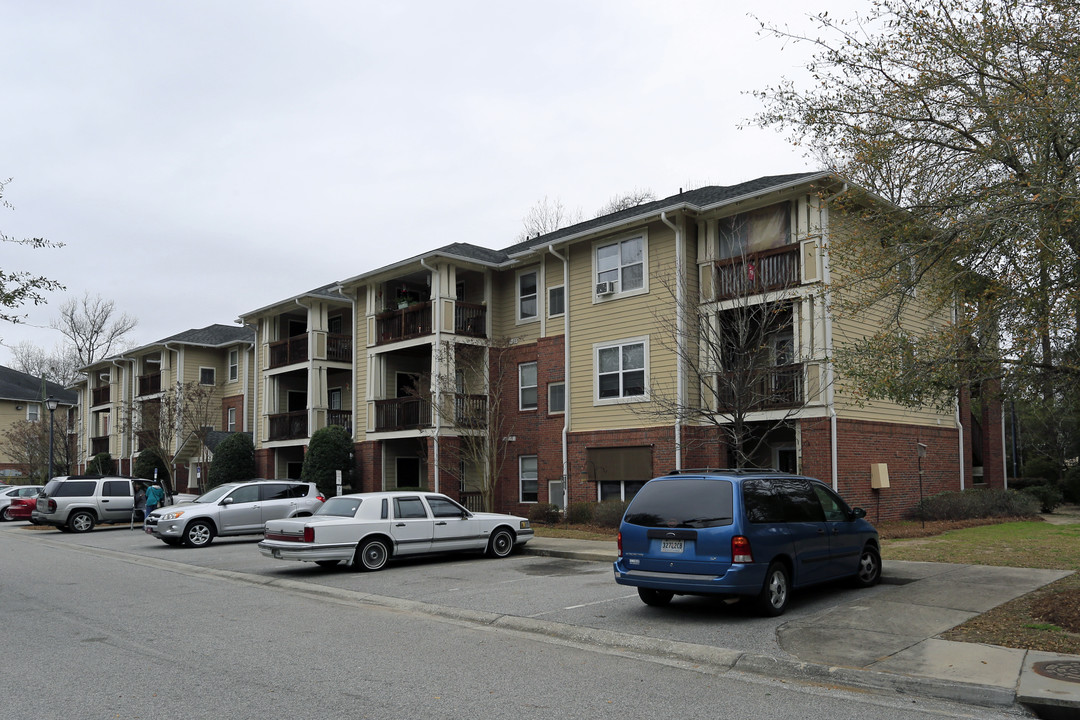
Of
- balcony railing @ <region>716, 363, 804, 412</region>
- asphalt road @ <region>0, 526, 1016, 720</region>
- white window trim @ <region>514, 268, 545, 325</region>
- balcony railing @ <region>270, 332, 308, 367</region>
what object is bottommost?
asphalt road @ <region>0, 526, 1016, 720</region>

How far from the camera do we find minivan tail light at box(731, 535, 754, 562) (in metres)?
9.59

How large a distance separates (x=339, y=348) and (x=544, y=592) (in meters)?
23.5

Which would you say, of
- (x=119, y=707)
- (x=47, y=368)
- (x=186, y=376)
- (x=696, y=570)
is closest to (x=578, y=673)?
(x=696, y=570)

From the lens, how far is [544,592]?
12516 mm

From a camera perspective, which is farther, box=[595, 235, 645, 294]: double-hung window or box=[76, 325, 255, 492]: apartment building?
box=[76, 325, 255, 492]: apartment building

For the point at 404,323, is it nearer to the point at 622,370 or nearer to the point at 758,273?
the point at 622,370

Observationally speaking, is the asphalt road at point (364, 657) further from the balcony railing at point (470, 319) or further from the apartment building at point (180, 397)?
the apartment building at point (180, 397)

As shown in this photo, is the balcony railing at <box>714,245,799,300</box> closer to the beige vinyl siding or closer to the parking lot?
the beige vinyl siding

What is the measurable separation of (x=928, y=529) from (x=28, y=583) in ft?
57.6

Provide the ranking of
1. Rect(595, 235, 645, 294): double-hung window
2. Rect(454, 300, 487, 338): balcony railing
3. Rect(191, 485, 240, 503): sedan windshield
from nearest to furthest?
Rect(191, 485, 240, 503): sedan windshield, Rect(595, 235, 645, 294): double-hung window, Rect(454, 300, 487, 338): balcony railing

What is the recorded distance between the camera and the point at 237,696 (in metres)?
6.84

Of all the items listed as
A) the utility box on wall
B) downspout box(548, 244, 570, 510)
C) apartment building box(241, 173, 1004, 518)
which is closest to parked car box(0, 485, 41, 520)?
apartment building box(241, 173, 1004, 518)

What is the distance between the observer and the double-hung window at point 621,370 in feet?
76.6

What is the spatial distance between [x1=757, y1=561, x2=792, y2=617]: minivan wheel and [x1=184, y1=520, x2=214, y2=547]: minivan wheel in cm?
1546
